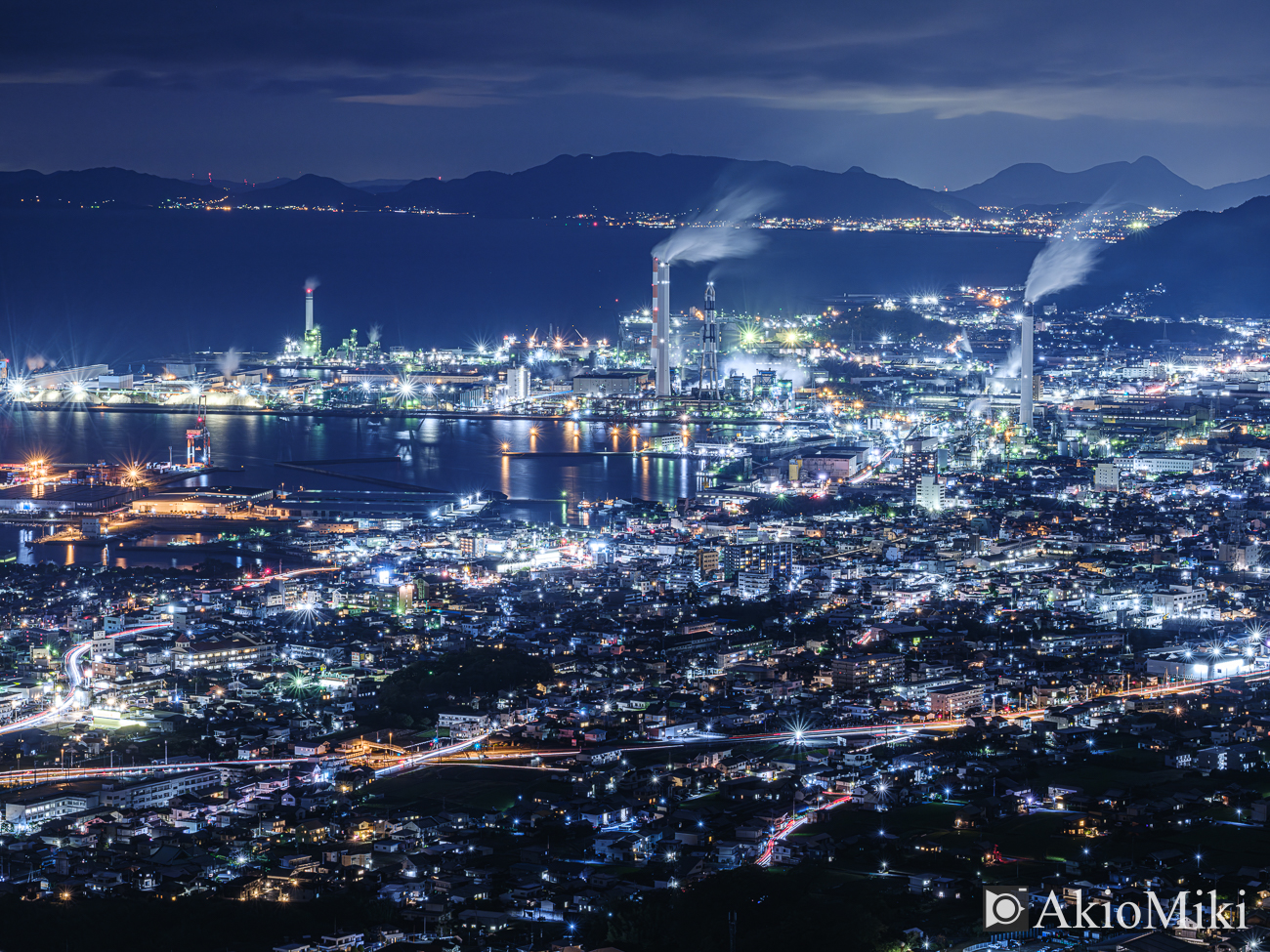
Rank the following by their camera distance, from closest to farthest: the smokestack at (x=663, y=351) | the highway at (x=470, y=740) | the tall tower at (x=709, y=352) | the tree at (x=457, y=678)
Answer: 1. the highway at (x=470, y=740)
2. the tree at (x=457, y=678)
3. the smokestack at (x=663, y=351)
4. the tall tower at (x=709, y=352)

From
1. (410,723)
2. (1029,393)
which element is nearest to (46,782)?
(410,723)

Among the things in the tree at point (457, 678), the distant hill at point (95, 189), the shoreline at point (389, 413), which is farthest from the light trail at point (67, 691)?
the distant hill at point (95, 189)

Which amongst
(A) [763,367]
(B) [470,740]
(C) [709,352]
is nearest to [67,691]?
(B) [470,740]

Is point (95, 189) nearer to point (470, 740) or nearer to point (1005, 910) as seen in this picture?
point (470, 740)

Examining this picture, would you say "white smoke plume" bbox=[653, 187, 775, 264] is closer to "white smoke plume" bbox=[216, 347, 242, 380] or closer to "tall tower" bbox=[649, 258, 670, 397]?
"tall tower" bbox=[649, 258, 670, 397]

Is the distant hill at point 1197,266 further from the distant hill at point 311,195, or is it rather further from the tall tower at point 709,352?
the distant hill at point 311,195

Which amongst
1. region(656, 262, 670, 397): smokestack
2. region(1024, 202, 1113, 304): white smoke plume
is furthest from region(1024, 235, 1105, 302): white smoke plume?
region(656, 262, 670, 397): smokestack
